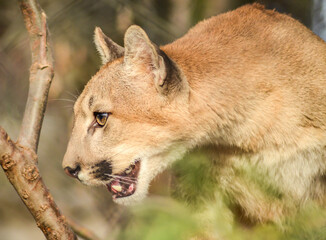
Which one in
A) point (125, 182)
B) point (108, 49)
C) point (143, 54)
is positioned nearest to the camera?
point (143, 54)

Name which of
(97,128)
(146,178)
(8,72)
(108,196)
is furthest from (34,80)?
(108,196)

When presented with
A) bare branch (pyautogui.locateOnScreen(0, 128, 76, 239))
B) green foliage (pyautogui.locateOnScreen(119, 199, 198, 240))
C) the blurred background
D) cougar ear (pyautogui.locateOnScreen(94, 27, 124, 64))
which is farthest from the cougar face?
the blurred background

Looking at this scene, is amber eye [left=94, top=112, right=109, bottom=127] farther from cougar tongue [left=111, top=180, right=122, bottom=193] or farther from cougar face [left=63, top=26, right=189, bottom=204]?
cougar tongue [left=111, top=180, right=122, bottom=193]

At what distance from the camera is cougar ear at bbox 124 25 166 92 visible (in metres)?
2.23

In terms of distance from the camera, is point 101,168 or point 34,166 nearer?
point 34,166

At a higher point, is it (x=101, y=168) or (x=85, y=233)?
(x=85, y=233)

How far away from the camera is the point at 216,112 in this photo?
7.70ft

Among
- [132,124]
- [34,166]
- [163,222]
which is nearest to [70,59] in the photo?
[132,124]

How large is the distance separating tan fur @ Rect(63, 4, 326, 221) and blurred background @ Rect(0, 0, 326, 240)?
132 centimetres

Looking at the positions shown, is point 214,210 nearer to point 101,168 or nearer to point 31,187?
point 101,168

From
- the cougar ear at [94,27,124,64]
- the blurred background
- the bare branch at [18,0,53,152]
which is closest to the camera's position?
the bare branch at [18,0,53,152]

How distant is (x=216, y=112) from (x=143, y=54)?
17.2 inches

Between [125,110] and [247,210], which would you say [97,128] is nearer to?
[125,110]

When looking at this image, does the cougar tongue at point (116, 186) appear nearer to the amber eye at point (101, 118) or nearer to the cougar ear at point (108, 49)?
the amber eye at point (101, 118)
